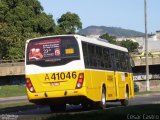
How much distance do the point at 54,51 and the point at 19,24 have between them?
5642 centimetres

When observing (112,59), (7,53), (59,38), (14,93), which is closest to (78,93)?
(59,38)

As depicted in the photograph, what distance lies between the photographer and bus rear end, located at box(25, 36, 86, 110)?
74.3 ft

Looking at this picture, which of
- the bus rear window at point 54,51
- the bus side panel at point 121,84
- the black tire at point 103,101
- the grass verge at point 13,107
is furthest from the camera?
the bus side panel at point 121,84

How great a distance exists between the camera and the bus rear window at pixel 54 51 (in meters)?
22.8

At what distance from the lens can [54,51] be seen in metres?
22.9

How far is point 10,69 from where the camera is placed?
60.8 m

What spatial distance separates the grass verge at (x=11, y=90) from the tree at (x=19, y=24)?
35.5ft

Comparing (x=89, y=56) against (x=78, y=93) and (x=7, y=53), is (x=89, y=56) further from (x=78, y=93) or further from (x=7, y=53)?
(x=7, y=53)

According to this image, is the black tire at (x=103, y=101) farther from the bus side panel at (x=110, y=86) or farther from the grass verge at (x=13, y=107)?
the grass verge at (x=13, y=107)

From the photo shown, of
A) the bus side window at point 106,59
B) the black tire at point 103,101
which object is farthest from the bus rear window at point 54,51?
the bus side window at point 106,59

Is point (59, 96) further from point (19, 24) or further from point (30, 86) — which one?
point (19, 24)

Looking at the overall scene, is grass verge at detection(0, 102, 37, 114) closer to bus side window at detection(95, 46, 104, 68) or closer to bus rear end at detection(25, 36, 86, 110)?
bus rear end at detection(25, 36, 86, 110)

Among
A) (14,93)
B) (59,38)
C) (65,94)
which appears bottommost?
(14,93)

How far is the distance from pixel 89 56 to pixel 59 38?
5.02ft
